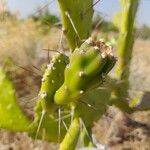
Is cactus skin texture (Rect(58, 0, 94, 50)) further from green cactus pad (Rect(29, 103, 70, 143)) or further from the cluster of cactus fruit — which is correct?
green cactus pad (Rect(29, 103, 70, 143))

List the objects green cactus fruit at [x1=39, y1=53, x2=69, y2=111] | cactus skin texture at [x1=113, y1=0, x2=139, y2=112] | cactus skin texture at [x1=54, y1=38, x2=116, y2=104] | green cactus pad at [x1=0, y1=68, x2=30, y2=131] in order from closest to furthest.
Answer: cactus skin texture at [x1=54, y1=38, x2=116, y2=104] < green cactus fruit at [x1=39, y1=53, x2=69, y2=111] < green cactus pad at [x1=0, y1=68, x2=30, y2=131] < cactus skin texture at [x1=113, y1=0, x2=139, y2=112]

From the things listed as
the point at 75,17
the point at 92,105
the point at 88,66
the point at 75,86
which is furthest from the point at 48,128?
the point at 88,66

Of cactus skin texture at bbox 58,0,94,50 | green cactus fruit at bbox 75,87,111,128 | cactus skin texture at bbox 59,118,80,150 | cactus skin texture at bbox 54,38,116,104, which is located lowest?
cactus skin texture at bbox 59,118,80,150

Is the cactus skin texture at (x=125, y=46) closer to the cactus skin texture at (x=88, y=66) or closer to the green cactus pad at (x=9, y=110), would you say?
the green cactus pad at (x=9, y=110)

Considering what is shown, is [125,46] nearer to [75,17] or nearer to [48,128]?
[48,128]

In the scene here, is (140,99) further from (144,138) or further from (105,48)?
(105,48)

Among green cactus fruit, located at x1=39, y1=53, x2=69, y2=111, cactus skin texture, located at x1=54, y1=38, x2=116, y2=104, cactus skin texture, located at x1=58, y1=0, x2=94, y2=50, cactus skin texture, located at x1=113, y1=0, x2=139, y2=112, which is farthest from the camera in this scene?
cactus skin texture, located at x1=113, y1=0, x2=139, y2=112

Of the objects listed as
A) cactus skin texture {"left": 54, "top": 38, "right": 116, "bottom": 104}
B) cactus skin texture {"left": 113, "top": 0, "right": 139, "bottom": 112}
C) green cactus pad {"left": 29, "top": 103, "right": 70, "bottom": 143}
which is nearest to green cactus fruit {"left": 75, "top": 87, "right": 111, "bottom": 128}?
green cactus pad {"left": 29, "top": 103, "right": 70, "bottom": 143}

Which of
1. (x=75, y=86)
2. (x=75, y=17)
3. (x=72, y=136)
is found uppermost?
(x=75, y=17)
